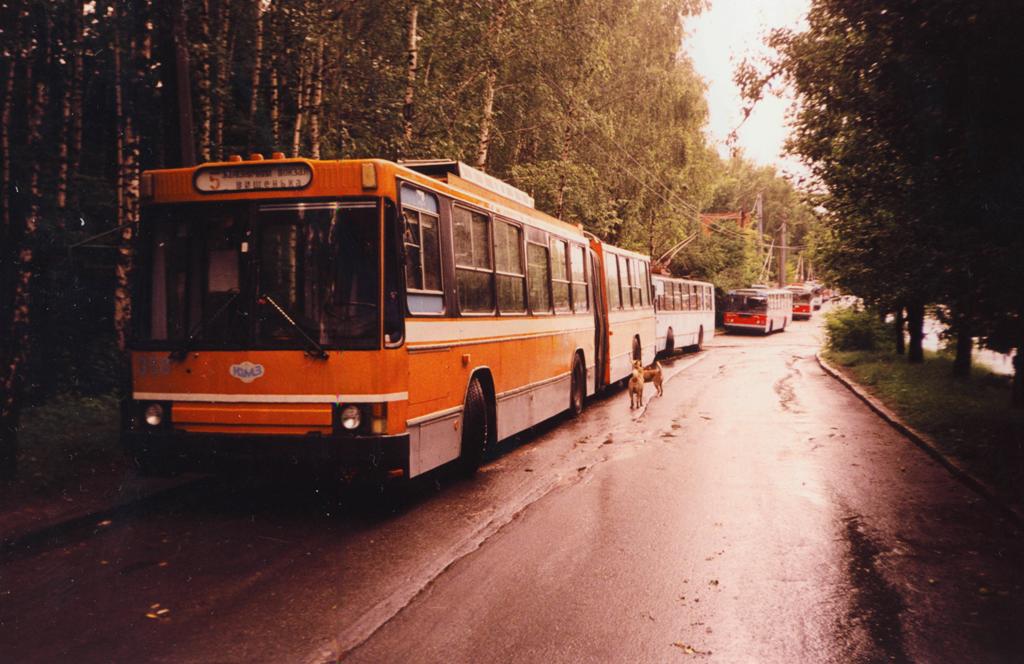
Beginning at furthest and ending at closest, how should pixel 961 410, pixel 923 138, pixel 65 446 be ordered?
pixel 961 410, pixel 65 446, pixel 923 138

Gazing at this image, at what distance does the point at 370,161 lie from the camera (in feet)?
23.2

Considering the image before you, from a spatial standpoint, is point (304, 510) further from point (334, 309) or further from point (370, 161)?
point (370, 161)

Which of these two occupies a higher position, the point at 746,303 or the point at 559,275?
the point at 559,275

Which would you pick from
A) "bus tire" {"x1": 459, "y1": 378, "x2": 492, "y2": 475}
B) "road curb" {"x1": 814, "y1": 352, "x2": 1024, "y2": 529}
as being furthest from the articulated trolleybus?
"road curb" {"x1": 814, "y1": 352, "x2": 1024, "y2": 529}

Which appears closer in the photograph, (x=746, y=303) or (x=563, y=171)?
(x=563, y=171)

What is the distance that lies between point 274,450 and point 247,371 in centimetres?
70

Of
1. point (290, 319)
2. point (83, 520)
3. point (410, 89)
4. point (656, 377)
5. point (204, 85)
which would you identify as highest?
point (410, 89)

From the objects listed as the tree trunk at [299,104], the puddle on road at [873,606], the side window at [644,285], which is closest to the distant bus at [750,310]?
the side window at [644,285]

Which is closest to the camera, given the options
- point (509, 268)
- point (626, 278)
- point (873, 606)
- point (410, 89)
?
point (873, 606)

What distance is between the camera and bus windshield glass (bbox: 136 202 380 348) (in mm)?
7000

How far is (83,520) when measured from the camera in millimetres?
7207

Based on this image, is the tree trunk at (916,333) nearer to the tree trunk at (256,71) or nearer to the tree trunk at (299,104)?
the tree trunk at (299,104)

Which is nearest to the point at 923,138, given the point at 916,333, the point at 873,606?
the point at 873,606

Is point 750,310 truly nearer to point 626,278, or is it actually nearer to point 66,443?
point 626,278
